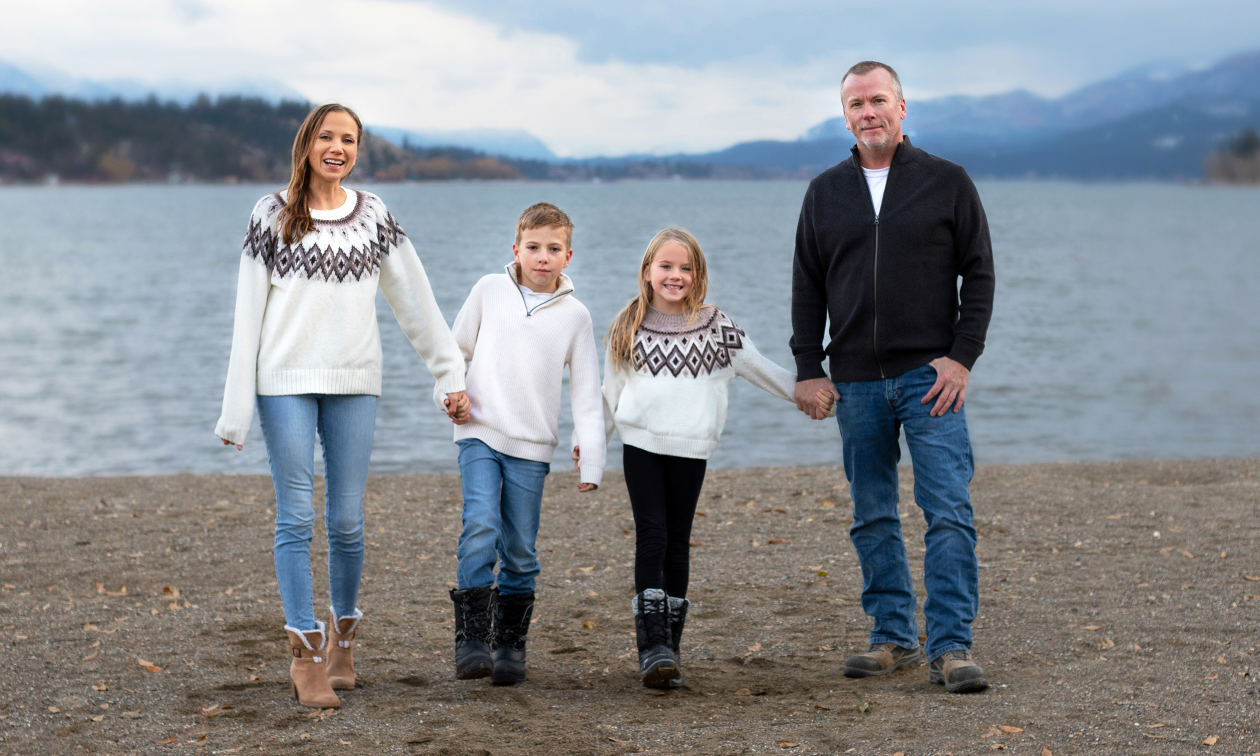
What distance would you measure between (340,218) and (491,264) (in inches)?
1355

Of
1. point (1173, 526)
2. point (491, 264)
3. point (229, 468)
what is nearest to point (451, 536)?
point (1173, 526)

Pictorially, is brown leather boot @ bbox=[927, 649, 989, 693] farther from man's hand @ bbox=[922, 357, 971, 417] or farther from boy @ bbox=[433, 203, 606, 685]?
boy @ bbox=[433, 203, 606, 685]

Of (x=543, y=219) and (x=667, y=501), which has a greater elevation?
(x=543, y=219)

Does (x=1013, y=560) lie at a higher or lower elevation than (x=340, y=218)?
lower

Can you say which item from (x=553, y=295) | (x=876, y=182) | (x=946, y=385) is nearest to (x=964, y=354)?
(x=946, y=385)

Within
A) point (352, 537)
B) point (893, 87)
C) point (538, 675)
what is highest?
point (893, 87)

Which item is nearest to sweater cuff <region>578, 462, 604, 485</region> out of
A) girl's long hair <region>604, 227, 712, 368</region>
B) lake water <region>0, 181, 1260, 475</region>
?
girl's long hair <region>604, 227, 712, 368</region>

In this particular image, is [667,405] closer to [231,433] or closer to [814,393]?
[814,393]

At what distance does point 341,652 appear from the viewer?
13.8 feet

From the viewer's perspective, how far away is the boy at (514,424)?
13.9ft

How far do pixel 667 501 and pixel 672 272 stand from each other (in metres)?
0.86

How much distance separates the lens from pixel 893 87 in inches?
163

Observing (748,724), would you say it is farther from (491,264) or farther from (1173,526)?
(491,264)

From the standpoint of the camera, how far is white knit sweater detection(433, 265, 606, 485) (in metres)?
4.26
